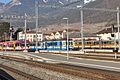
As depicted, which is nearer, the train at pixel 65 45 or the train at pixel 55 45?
the train at pixel 55 45

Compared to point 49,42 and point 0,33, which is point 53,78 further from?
point 0,33

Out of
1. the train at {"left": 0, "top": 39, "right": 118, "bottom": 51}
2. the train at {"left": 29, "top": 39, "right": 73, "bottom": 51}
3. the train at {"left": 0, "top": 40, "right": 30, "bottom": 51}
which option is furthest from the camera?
the train at {"left": 0, "top": 40, "right": 30, "bottom": 51}

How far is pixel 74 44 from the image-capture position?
91750mm

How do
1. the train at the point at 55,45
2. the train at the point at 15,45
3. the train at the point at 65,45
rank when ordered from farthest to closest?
1. the train at the point at 15,45
2. the train at the point at 65,45
3. the train at the point at 55,45

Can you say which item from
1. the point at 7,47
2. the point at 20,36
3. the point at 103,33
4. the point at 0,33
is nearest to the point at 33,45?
the point at 7,47

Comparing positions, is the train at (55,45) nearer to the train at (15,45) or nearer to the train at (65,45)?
the train at (65,45)

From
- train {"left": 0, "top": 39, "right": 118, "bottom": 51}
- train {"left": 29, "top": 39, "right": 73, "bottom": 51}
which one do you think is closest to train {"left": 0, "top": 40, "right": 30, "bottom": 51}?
train {"left": 0, "top": 39, "right": 118, "bottom": 51}

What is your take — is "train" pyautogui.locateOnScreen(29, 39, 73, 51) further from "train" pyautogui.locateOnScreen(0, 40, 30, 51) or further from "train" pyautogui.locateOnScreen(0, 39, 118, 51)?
"train" pyautogui.locateOnScreen(0, 40, 30, 51)

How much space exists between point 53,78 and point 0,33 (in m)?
158

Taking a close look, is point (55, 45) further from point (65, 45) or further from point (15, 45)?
point (15, 45)

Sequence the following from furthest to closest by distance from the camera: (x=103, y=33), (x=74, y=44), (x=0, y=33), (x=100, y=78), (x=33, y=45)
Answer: (x=0, y=33), (x=103, y=33), (x=33, y=45), (x=74, y=44), (x=100, y=78)

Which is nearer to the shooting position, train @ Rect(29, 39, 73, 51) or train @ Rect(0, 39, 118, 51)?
train @ Rect(29, 39, 73, 51)

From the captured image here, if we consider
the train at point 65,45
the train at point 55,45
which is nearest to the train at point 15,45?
the train at point 65,45

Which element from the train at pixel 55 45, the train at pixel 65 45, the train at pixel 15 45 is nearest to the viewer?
the train at pixel 55 45
